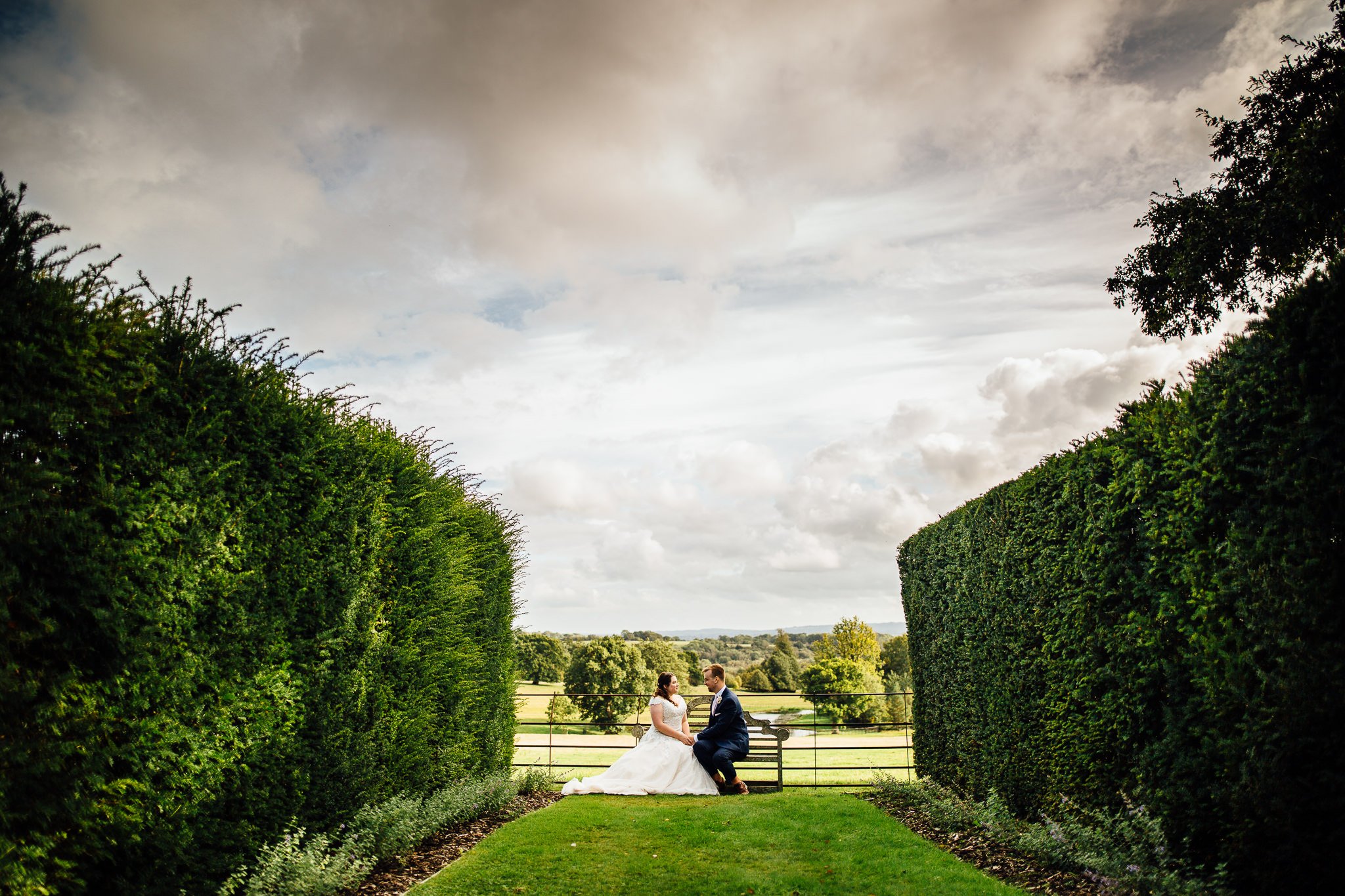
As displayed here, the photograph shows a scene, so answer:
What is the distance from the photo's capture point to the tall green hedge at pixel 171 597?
4.02 m

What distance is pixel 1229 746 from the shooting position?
15.8 feet

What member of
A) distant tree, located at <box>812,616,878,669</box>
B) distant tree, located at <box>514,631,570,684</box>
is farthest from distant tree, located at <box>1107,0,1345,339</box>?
distant tree, located at <box>514,631,570,684</box>

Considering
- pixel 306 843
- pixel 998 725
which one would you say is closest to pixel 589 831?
pixel 306 843

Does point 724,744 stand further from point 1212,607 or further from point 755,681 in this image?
point 755,681

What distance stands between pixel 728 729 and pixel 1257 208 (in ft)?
41.9

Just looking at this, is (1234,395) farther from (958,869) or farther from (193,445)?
(193,445)

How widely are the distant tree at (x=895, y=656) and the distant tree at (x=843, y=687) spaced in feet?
43.0

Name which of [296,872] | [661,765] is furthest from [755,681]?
[296,872]

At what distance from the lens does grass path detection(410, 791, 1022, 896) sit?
21.2 feet

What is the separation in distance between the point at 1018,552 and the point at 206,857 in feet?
25.7

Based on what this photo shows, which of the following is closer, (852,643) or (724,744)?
(724,744)

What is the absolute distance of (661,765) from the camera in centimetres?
1195

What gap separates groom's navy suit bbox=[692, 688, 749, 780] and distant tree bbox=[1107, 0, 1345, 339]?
1127 cm

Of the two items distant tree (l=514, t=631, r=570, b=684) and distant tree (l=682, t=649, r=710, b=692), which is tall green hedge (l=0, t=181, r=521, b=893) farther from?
distant tree (l=682, t=649, r=710, b=692)
